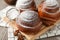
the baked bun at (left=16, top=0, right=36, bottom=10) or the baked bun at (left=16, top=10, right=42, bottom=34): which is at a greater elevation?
the baked bun at (left=16, top=0, right=36, bottom=10)

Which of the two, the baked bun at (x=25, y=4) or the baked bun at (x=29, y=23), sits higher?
the baked bun at (x=25, y=4)

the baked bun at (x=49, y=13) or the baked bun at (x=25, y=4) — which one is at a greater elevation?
the baked bun at (x=25, y=4)

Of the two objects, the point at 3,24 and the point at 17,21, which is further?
the point at 3,24

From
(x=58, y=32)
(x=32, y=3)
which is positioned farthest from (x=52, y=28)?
(x=32, y=3)

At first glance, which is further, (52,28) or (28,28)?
(52,28)

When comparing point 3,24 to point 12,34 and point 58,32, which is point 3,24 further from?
point 58,32

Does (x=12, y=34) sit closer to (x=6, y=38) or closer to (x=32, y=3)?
(x=6, y=38)

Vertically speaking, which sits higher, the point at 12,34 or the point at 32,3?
the point at 32,3

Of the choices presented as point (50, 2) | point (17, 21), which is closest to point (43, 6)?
point (50, 2)

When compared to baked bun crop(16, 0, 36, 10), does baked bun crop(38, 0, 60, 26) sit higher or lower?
lower
